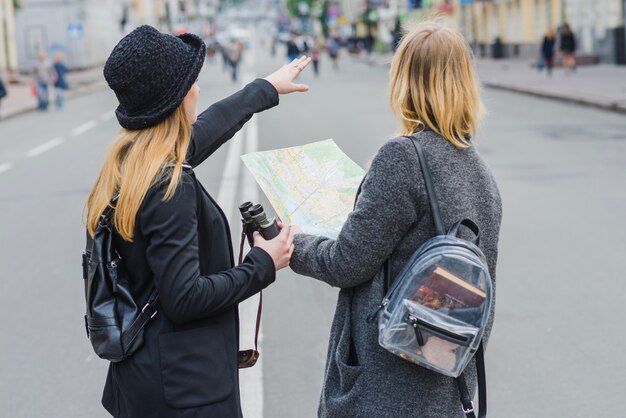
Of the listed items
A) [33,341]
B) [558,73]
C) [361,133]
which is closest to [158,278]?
[33,341]

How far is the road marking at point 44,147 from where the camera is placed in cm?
1779

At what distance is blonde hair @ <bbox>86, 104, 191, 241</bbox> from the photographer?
236 centimetres

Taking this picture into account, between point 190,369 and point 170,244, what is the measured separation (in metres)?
0.32

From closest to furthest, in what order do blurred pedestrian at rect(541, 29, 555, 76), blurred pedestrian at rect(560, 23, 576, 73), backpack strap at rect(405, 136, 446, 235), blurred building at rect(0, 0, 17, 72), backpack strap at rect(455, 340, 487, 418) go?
backpack strap at rect(405, 136, 446, 235)
backpack strap at rect(455, 340, 487, 418)
blurred pedestrian at rect(560, 23, 576, 73)
blurred pedestrian at rect(541, 29, 555, 76)
blurred building at rect(0, 0, 17, 72)

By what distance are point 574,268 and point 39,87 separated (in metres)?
24.8

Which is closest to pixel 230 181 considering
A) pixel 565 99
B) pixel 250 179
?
pixel 250 179

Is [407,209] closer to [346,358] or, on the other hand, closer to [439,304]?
[439,304]

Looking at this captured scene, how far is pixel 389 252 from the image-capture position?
7.93 ft

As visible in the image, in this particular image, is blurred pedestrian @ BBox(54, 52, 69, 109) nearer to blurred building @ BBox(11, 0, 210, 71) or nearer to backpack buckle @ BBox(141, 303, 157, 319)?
blurred building @ BBox(11, 0, 210, 71)

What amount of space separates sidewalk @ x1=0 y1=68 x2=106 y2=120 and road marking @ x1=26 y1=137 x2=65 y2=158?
864 centimetres

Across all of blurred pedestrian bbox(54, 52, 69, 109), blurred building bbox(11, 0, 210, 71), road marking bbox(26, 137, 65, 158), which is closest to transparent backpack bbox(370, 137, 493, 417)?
road marking bbox(26, 137, 65, 158)

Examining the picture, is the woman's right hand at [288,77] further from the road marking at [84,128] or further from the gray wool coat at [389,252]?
the road marking at [84,128]

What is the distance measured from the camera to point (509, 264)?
759 centimetres

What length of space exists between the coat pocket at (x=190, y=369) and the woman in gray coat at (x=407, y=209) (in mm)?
325
